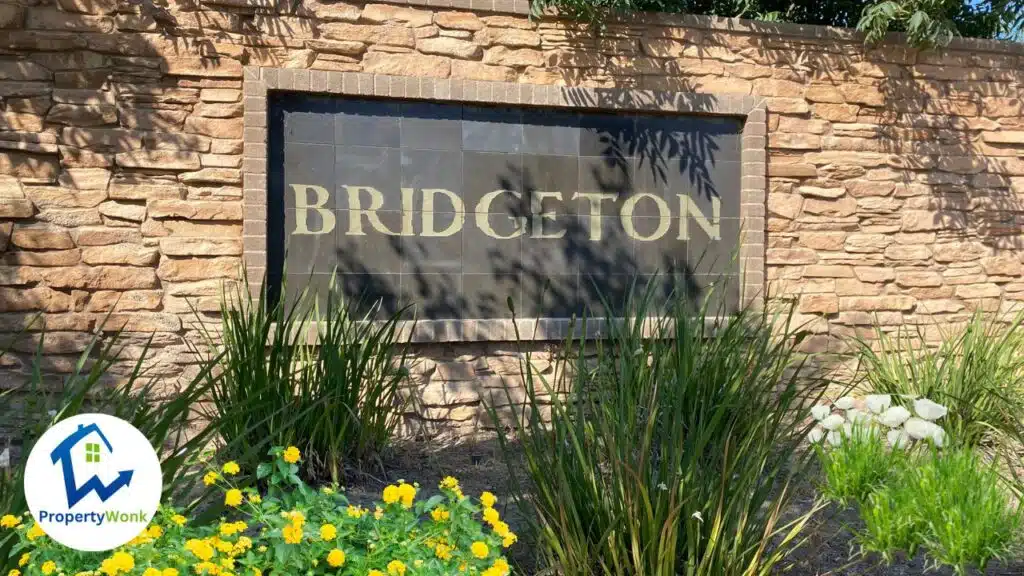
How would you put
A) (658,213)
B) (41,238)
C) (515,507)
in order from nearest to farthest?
(515,507)
(41,238)
(658,213)

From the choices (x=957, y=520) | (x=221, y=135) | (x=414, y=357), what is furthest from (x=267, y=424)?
(x=957, y=520)

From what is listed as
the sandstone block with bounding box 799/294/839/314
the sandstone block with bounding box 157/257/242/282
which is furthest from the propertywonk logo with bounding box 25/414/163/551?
the sandstone block with bounding box 799/294/839/314

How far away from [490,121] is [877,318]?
3167mm

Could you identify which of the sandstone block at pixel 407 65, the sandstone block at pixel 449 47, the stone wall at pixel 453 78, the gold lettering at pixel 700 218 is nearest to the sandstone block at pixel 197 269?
the stone wall at pixel 453 78

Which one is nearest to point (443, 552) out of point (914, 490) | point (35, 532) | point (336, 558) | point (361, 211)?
point (336, 558)

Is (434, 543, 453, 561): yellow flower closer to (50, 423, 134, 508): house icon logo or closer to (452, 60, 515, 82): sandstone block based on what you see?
(50, 423, 134, 508): house icon logo

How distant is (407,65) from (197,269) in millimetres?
1825

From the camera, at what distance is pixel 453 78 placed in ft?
16.9

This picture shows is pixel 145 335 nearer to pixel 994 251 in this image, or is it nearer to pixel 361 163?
pixel 361 163

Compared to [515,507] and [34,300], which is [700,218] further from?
[34,300]

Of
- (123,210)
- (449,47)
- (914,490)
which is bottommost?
(914,490)

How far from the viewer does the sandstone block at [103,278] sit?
469cm

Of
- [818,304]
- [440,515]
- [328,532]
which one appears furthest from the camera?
[818,304]

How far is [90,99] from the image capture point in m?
4.70
